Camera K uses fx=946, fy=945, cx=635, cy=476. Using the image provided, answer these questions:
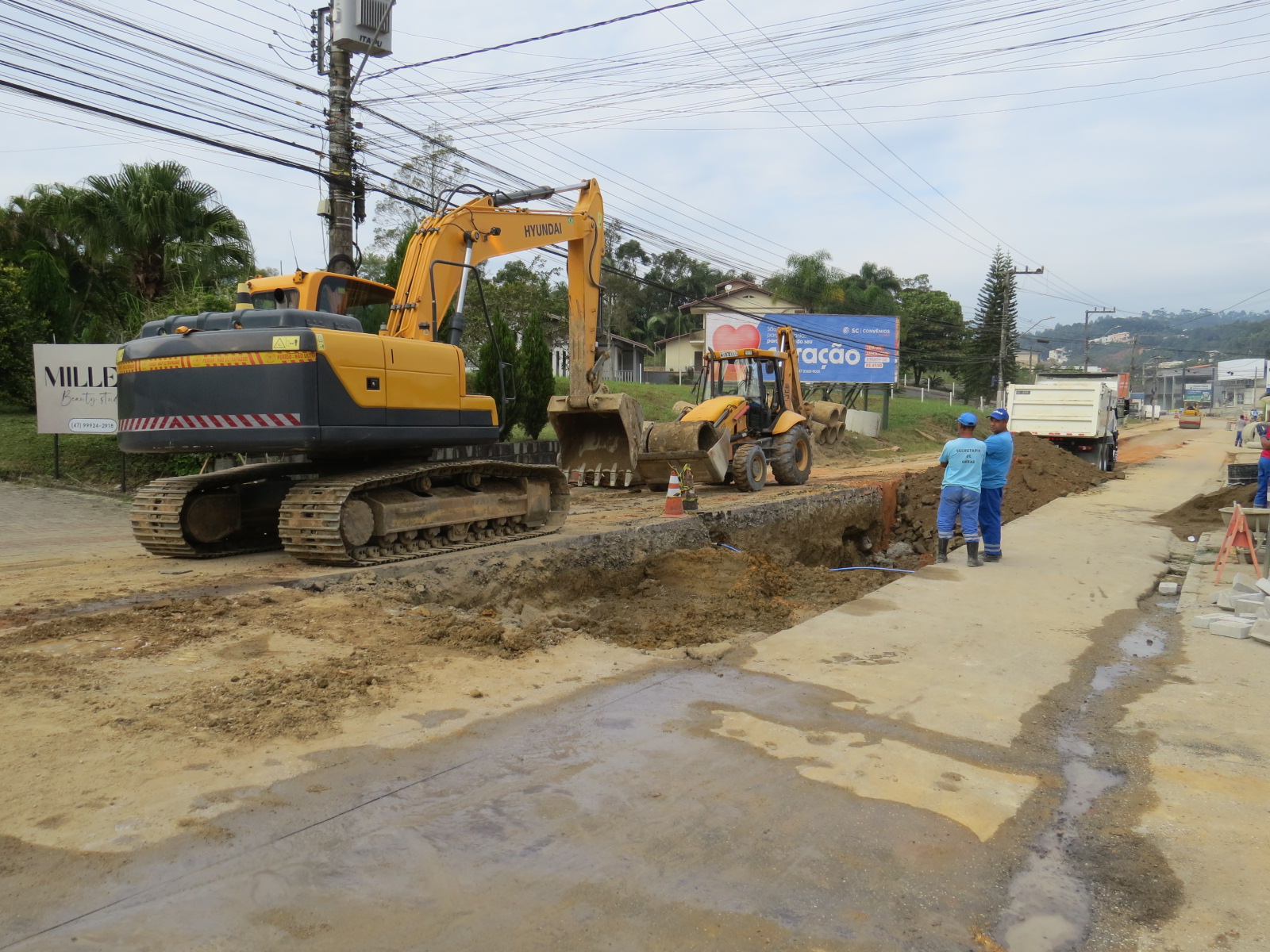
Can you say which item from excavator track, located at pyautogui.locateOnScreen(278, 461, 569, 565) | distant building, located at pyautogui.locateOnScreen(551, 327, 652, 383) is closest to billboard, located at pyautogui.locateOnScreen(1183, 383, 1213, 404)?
distant building, located at pyautogui.locateOnScreen(551, 327, 652, 383)

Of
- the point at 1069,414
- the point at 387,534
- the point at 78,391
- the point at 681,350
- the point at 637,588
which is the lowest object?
the point at 637,588

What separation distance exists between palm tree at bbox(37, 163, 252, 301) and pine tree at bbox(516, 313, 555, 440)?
6.00 m

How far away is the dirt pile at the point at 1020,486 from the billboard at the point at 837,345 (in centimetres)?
1045

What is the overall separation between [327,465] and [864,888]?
6.61 meters

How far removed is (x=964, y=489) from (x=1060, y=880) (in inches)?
278

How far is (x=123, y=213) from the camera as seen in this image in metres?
17.7

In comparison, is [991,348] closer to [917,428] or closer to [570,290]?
[917,428]

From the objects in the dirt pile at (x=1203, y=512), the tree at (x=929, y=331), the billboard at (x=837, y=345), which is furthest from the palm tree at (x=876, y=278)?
the dirt pile at (x=1203, y=512)

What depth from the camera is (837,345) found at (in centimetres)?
3372

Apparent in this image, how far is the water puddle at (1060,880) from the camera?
3.05 m

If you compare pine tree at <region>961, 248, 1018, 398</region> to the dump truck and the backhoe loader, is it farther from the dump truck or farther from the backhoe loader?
the backhoe loader

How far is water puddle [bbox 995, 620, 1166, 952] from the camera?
120 inches

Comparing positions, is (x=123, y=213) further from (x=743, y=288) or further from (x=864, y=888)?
(x=743, y=288)

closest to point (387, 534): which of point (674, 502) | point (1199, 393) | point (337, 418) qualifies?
point (337, 418)
